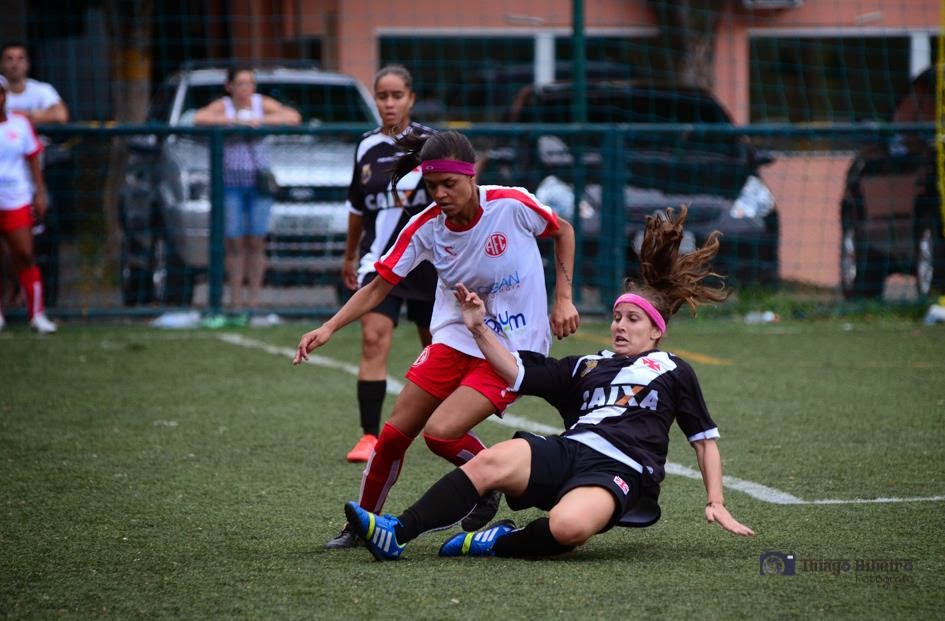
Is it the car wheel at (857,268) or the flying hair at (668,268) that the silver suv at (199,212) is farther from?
the flying hair at (668,268)

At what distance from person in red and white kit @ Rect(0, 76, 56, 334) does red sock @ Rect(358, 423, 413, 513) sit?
6600 mm

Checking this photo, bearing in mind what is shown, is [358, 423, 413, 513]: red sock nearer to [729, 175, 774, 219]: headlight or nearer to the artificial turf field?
the artificial turf field

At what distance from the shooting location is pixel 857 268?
12070 mm

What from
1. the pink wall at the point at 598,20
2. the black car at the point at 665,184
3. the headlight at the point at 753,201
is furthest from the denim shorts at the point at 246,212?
the pink wall at the point at 598,20

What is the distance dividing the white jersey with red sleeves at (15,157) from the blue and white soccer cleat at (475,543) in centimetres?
710

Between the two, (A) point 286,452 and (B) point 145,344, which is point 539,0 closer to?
(B) point 145,344

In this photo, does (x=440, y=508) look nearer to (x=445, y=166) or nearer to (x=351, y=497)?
(x=445, y=166)

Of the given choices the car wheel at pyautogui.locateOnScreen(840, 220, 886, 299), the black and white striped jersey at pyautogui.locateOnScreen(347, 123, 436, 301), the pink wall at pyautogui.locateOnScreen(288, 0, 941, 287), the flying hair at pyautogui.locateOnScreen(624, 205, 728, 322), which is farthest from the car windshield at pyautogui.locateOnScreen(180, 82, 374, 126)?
the flying hair at pyautogui.locateOnScreen(624, 205, 728, 322)

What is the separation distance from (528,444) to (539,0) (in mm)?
12586

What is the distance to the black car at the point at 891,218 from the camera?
1186 cm

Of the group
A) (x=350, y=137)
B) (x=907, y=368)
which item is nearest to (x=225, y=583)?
(x=907, y=368)

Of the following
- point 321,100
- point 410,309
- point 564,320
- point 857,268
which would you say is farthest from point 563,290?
point 321,100

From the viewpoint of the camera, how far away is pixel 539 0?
1661cm

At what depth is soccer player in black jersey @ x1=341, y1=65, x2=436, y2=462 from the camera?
663 centimetres
